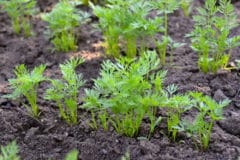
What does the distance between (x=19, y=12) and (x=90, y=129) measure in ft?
4.84

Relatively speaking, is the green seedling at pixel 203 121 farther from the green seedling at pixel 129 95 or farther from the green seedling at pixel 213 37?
the green seedling at pixel 213 37

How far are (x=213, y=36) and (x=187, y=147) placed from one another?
0.85m

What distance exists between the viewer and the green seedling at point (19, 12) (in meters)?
3.91

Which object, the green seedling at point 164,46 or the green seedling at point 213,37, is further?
the green seedling at point 164,46

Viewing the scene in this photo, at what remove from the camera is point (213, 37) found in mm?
3295

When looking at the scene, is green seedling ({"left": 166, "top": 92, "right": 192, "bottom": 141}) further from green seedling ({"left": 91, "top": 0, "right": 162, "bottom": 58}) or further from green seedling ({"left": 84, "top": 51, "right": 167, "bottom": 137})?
green seedling ({"left": 91, "top": 0, "right": 162, "bottom": 58})

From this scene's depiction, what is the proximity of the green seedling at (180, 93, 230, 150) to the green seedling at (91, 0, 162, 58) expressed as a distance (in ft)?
2.57

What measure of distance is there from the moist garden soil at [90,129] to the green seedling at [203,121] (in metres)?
0.06

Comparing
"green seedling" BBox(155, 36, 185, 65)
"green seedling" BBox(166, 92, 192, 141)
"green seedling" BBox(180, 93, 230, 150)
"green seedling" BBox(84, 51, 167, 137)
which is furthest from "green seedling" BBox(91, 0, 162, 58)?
"green seedling" BBox(180, 93, 230, 150)

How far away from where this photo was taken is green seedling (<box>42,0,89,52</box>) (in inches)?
146

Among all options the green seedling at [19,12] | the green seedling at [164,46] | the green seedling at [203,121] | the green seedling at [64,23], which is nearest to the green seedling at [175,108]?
the green seedling at [203,121]

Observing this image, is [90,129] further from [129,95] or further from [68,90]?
[129,95]

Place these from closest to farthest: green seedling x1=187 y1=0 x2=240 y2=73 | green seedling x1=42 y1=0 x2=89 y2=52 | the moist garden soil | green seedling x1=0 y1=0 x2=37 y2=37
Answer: the moist garden soil → green seedling x1=187 y1=0 x2=240 y2=73 → green seedling x1=42 y1=0 x2=89 y2=52 → green seedling x1=0 y1=0 x2=37 y2=37

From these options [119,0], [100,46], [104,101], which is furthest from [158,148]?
[100,46]
